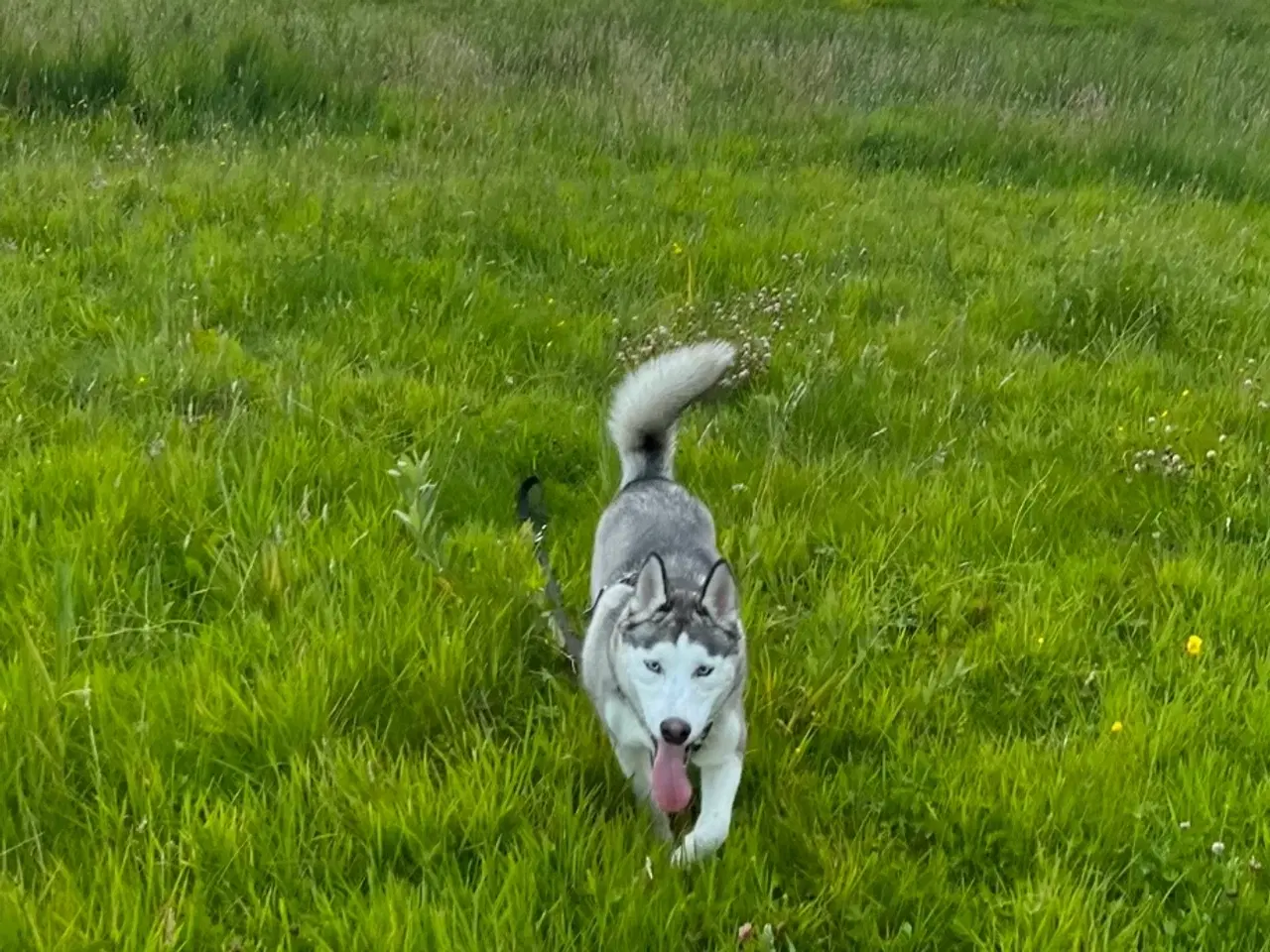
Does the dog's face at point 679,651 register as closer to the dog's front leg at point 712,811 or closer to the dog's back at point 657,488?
the dog's front leg at point 712,811

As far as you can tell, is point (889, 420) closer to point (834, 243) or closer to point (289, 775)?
point (834, 243)

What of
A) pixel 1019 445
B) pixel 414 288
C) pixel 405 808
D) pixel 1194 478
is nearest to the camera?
pixel 405 808

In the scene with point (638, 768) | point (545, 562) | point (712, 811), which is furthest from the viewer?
point (545, 562)

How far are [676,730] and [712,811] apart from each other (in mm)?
303

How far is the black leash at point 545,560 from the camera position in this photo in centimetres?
305

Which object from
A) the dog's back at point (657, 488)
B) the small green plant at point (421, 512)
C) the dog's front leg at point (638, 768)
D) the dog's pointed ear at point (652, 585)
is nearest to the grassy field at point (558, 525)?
the small green plant at point (421, 512)

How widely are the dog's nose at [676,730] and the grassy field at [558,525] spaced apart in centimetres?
30

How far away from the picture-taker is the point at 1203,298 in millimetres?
6281

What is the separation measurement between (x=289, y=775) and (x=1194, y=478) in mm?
3502

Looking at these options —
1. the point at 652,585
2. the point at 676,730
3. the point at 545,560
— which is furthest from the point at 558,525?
the point at 676,730

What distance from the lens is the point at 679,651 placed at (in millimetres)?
2348

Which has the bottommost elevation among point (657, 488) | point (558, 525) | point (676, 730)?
point (558, 525)

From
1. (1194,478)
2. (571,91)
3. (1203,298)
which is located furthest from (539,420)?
(571,91)

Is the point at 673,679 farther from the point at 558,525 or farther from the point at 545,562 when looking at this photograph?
the point at 558,525
